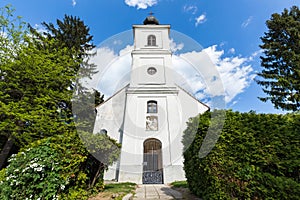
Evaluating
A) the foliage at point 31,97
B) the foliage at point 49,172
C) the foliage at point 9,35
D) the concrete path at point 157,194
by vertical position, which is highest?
the foliage at point 9,35

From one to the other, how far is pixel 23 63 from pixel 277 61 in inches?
715

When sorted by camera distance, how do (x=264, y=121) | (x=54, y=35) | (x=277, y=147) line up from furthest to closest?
1. (x=54, y=35)
2. (x=264, y=121)
3. (x=277, y=147)

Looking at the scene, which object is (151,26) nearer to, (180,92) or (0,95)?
(180,92)

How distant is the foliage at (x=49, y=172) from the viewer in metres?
3.93

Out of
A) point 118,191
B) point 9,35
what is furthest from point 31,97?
point 118,191

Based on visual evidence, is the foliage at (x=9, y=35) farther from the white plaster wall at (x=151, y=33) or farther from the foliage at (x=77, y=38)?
the white plaster wall at (x=151, y=33)

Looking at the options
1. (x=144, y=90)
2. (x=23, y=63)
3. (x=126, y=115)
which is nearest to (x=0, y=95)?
(x=23, y=63)

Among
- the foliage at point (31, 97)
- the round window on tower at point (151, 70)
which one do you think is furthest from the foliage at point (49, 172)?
the round window on tower at point (151, 70)

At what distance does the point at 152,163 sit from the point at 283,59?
42.8ft

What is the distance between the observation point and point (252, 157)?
3730 millimetres

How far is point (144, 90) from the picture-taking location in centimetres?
1360

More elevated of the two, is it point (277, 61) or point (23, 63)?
point (277, 61)

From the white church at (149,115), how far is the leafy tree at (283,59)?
5.39 m

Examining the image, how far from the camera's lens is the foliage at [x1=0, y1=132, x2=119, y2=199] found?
3932 millimetres
